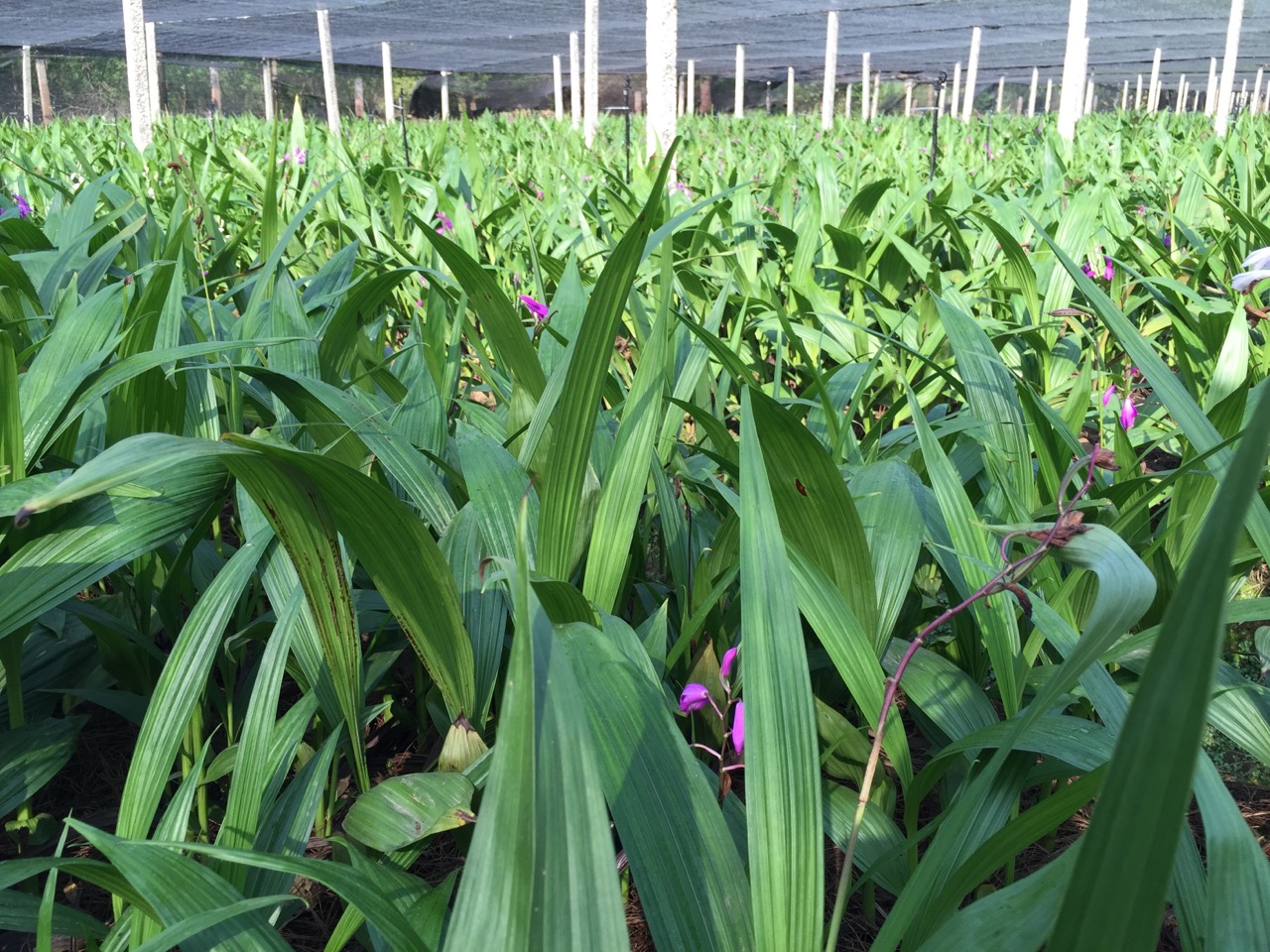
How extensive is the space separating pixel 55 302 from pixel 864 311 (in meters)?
1.22

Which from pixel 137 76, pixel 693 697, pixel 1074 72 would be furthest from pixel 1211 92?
pixel 693 697

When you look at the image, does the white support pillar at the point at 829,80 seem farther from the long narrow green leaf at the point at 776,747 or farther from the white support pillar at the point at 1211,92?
the long narrow green leaf at the point at 776,747

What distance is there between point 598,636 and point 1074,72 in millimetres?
5682

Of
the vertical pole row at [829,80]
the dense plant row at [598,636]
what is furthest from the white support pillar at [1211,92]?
the dense plant row at [598,636]

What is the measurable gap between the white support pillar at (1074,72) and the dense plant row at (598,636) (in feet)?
14.6

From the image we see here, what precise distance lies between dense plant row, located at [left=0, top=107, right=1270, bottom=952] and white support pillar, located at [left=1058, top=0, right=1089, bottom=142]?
445 centimetres

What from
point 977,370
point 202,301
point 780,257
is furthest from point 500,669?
point 780,257

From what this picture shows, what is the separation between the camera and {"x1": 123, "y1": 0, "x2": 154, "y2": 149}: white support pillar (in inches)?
196

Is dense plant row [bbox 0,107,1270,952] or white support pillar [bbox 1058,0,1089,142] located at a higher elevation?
white support pillar [bbox 1058,0,1089,142]

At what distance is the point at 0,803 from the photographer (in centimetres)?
74

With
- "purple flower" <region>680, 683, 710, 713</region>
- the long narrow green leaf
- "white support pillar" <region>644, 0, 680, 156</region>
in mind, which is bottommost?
"purple flower" <region>680, 683, 710, 713</region>

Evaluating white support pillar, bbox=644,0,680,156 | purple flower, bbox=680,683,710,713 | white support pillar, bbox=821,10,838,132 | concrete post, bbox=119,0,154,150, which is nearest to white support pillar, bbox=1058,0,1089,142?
white support pillar, bbox=821,10,838,132

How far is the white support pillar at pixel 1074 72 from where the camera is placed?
17.1 ft

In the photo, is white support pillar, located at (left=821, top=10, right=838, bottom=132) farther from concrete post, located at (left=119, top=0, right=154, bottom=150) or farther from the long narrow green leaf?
the long narrow green leaf
